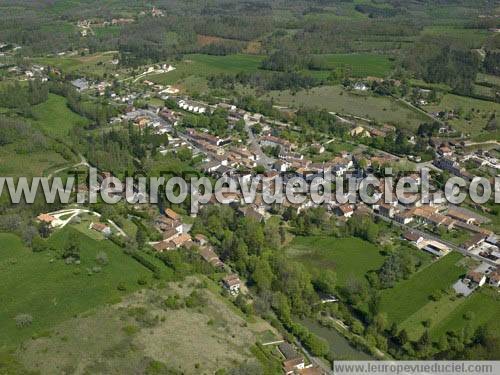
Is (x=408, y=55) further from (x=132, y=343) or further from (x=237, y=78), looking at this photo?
(x=132, y=343)

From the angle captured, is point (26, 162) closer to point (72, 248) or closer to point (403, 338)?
point (72, 248)

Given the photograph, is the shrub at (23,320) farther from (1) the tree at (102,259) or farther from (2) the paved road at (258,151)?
(2) the paved road at (258,151)

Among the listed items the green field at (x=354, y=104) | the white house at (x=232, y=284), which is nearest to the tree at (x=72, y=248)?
the white house at (x=232, y=284)

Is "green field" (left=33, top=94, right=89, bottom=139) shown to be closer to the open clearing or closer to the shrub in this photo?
the shrub

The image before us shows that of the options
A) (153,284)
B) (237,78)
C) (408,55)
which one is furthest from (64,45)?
(153,284)

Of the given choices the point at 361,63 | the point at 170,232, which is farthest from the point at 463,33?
the point at 170,232

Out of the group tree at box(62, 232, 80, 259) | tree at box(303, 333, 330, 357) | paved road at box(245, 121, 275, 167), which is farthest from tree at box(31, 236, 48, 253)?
paved road at box(245, 121, 275, 167)
